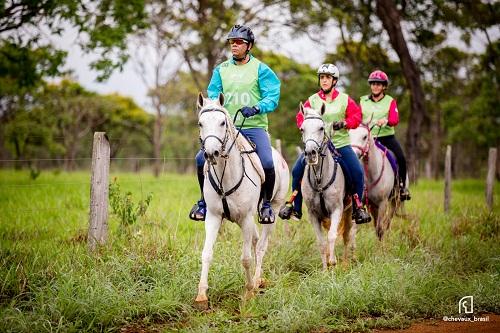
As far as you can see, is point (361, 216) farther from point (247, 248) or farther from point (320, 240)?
point (247, 248)

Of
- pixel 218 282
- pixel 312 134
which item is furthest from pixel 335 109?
pixel 218 282

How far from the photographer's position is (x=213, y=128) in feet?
17.3

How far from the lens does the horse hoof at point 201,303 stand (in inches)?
225

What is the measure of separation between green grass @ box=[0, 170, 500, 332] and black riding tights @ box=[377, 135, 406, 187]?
1487 millimetres

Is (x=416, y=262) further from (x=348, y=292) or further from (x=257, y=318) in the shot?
(x=257, y=318)

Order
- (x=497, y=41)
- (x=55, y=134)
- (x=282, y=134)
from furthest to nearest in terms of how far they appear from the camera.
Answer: (x=55, y=134) → (x=282, y=134) → (x=497, y=41)

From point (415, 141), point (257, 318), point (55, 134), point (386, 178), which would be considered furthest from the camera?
point (55, 134)

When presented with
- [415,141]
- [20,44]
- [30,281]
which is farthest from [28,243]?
[415,141]

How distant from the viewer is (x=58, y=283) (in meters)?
5.73

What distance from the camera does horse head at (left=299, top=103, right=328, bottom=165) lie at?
263 inches

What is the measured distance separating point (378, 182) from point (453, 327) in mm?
3916

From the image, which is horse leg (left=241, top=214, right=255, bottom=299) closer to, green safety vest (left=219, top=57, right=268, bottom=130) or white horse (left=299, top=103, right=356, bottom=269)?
green safety vest (left=219, top=57, right=268, bottom=130)

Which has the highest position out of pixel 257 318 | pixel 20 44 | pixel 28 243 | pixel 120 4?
pixel 120 4

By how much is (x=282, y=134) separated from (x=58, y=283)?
28.3 m
